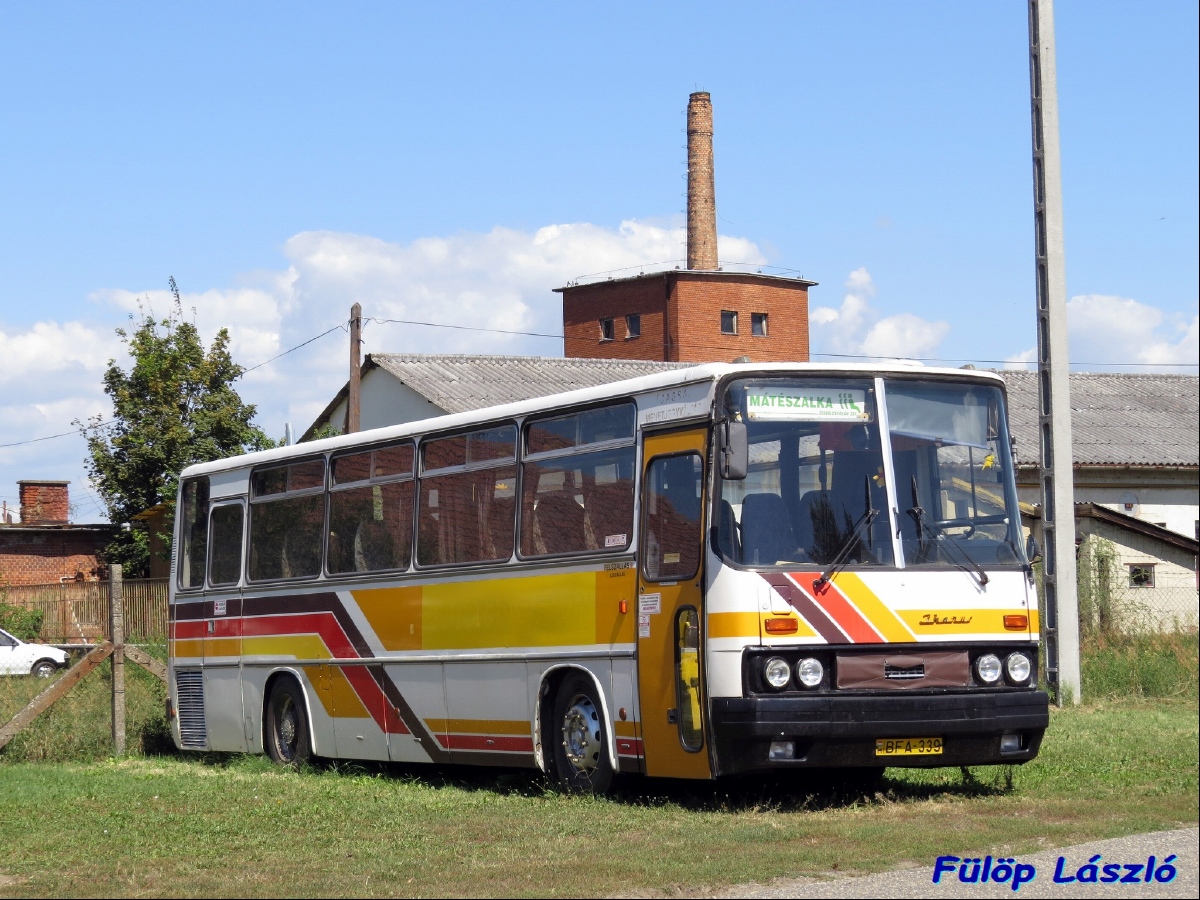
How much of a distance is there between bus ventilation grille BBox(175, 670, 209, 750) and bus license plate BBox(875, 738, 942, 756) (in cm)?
907

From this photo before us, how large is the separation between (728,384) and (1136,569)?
17.3 meters

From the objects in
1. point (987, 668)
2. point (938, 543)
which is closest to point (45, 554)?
point (938, 543)

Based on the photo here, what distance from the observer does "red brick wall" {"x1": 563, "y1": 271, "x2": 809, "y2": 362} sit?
66812mm

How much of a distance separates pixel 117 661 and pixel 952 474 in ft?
33.3

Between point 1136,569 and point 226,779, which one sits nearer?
point 226,779

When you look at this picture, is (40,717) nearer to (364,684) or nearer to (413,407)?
(364,684)

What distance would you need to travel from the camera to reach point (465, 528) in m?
14.0

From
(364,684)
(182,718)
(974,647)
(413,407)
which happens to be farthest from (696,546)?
(413,407)

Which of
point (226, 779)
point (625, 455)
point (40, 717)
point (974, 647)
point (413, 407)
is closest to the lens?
point (974, 647)

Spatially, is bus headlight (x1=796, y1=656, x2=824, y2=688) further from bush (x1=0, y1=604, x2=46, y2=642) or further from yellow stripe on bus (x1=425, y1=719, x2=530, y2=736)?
bush (x1=0, y1=604, x2=46, y2=642)

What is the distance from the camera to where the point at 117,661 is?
18062mm

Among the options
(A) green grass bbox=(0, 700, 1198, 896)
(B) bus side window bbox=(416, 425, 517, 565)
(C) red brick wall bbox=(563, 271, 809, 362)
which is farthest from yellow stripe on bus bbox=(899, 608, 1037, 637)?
(C) red brick wall bbox=(563, 271, 809, 362)

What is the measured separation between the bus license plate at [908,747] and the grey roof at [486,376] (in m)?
28.5

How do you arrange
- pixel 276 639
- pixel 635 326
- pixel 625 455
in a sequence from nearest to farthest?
pixel 625 455 → pixel 276 639 → pixel 635 326
